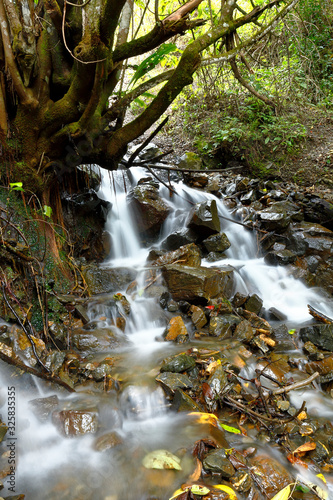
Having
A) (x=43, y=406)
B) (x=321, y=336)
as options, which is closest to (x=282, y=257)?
(x=321, y=336)

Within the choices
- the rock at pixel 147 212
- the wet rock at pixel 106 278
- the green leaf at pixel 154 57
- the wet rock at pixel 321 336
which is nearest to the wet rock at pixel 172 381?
the wet rock at pixel 321 336

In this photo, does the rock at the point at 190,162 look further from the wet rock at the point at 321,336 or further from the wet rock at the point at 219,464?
the wet rock at the point at 219,464

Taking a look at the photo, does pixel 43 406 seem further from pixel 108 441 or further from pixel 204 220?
pixel 204 220

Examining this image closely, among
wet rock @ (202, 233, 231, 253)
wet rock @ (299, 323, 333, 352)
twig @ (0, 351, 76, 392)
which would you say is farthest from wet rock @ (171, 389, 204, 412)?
wet rock @ (202, 233, 231, 253)

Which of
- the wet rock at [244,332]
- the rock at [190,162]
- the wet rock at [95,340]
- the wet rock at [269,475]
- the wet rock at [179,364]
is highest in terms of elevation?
the rock at [190,162]

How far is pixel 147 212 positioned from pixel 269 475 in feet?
16.5

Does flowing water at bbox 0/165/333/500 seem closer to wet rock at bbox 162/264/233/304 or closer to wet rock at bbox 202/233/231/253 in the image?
wet rock at bbox 162/264/233/304

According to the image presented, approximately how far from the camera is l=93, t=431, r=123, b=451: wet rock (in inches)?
91.9

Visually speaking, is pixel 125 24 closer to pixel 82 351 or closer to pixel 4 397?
pixel 82 351

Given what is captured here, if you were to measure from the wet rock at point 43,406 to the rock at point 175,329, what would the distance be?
5.56 ft

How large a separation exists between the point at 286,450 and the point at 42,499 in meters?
1.80

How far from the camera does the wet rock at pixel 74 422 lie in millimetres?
2395

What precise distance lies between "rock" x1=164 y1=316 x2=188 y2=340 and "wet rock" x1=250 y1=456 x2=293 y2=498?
1811 millimetres

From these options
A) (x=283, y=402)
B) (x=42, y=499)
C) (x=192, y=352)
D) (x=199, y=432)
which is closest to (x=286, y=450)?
(x=283, y=402)
